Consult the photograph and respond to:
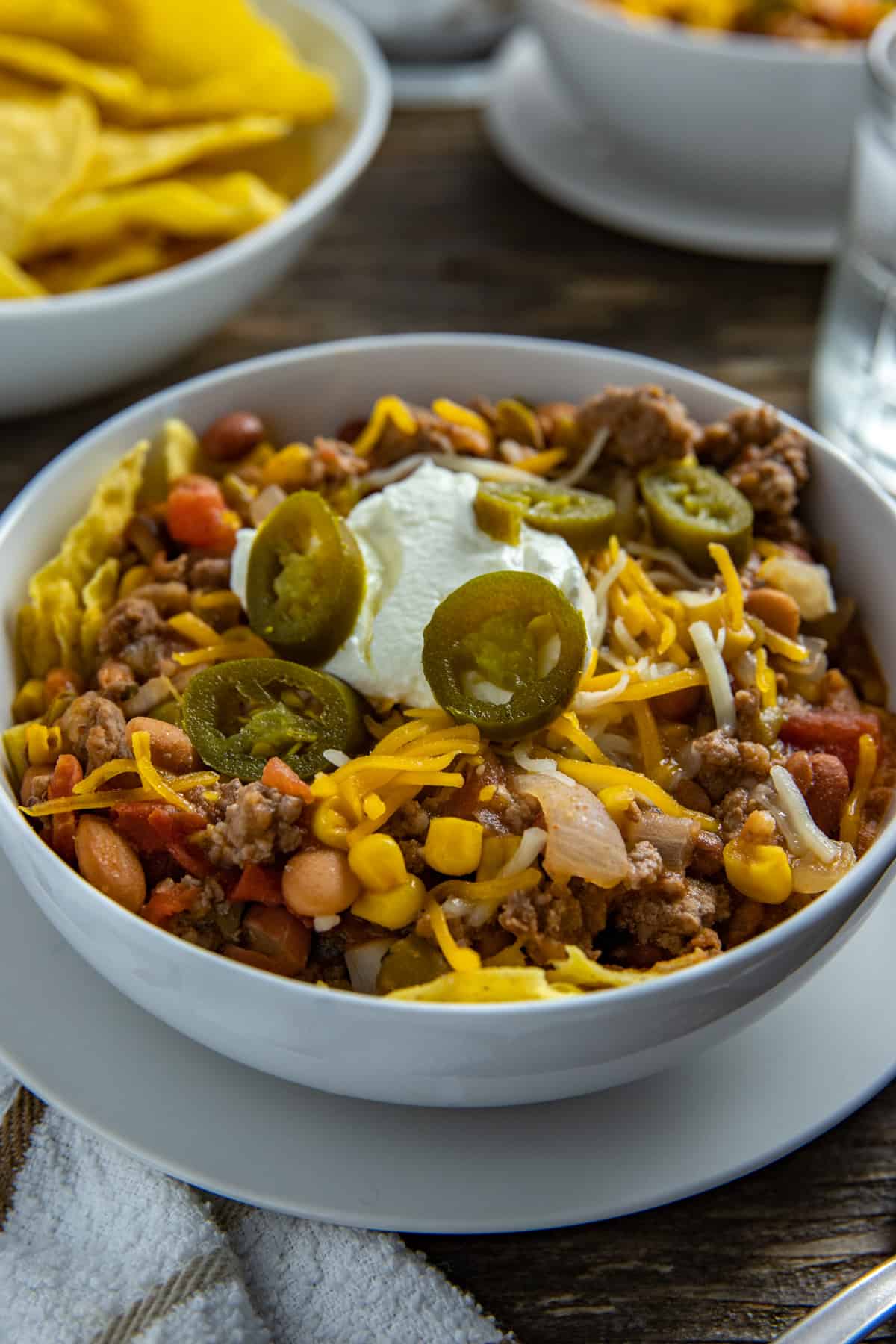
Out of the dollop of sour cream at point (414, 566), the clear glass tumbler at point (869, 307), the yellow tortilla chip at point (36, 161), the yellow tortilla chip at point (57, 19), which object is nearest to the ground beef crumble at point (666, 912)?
the dollop of sour cream at point (414, 566)

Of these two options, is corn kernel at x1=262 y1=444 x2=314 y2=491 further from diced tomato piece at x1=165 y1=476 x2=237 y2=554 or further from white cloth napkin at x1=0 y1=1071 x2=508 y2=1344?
white cloth napkin at x1=0 y1=1071 x2=508 y2=1344

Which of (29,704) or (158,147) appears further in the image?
(158,147)

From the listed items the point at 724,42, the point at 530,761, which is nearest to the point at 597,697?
the point at 530,761

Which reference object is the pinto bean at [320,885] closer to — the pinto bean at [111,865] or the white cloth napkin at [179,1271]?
the pinto bean at [111,865]

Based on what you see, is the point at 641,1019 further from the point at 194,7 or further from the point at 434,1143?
the point at 194,7

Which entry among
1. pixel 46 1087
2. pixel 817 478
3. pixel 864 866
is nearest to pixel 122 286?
pixel 817 478

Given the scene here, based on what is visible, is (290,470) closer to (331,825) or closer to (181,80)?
(331,825)
